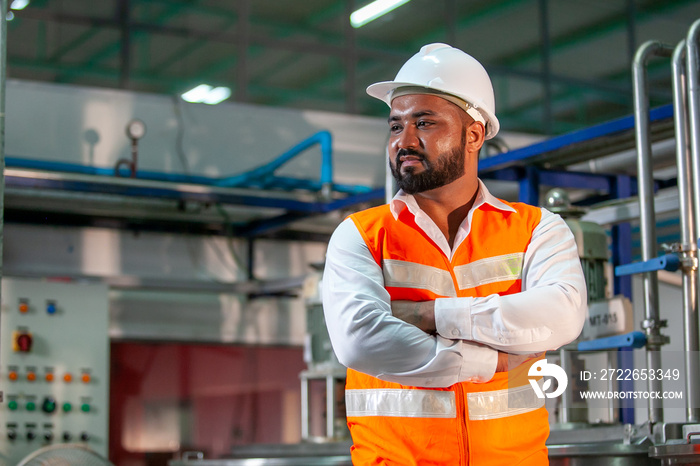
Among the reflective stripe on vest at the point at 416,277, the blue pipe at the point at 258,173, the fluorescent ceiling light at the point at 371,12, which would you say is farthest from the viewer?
the fluorescent ceiling light at the point at 371,12

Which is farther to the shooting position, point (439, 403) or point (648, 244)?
point (648, 244)

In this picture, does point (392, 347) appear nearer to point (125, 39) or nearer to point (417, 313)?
point (417, 313)

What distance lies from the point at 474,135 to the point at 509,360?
1.80 feet

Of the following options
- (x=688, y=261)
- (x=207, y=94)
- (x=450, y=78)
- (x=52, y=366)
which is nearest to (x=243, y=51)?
(x=207, y=94)

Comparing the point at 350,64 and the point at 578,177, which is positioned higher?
the point at 350,64

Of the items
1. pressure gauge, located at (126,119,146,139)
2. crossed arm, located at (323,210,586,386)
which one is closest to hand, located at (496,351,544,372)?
crossed arm, located at (323,210,586,386)

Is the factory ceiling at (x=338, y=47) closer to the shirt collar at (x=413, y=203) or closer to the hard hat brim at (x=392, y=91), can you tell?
the hard hat brim at (x=392, y=91)

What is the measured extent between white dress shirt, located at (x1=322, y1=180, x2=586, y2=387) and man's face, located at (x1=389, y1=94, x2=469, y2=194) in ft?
0.70

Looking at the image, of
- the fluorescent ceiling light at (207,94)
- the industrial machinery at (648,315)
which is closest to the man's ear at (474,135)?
the industrial machinery at (648,315)

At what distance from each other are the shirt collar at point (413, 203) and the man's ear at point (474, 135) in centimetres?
11

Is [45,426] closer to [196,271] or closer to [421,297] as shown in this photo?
[196,271]

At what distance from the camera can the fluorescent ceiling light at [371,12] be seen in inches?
333

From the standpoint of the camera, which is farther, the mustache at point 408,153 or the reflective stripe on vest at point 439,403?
the mustache at point 408,153

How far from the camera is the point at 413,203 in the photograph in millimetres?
2215
